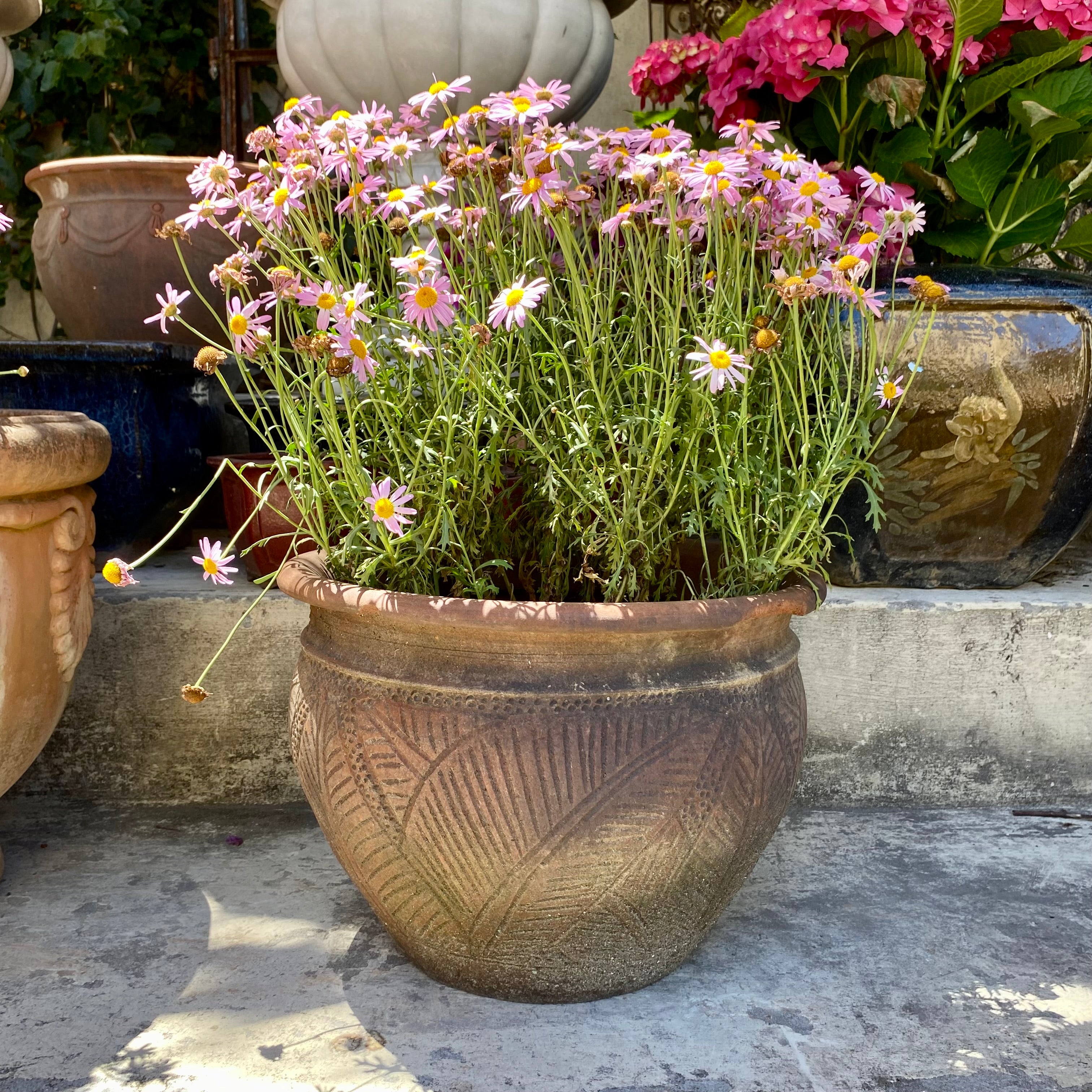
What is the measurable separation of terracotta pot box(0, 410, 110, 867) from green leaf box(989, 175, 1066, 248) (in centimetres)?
159

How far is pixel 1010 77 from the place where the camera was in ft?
5.94

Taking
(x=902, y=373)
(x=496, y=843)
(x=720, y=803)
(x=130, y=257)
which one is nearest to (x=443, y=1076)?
(x=496, y=843)

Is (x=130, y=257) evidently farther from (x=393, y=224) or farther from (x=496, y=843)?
(x=496, y=843)

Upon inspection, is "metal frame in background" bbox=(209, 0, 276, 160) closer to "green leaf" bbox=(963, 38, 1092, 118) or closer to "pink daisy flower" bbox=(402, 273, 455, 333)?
"green leaf" bbox=(963, 38, 1092, 118)

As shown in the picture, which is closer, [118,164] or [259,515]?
[259,515]

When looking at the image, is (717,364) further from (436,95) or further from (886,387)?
(436,95)

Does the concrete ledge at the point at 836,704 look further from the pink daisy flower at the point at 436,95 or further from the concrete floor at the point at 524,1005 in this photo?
the pink daisy flower at the point at 436,95

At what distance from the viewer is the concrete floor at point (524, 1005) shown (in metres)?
1.14

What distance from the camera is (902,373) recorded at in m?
1.68

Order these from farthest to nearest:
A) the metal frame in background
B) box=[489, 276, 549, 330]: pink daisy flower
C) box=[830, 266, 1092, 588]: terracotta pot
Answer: the metal frame in background → box=[830, 266, 1092, 588]: terracotta pot → box=[489, 276, 549, 330]: pink daisy flower

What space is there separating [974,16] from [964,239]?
38 centimetres

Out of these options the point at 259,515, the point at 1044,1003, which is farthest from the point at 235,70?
the point at 1044,1003

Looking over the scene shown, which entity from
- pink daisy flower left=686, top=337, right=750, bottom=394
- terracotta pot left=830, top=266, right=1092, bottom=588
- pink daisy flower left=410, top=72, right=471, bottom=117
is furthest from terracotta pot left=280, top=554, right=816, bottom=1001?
terracotta pot left=830, top=266, right=1092, bottom=588

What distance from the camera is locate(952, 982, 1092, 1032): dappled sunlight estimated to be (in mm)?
1230
